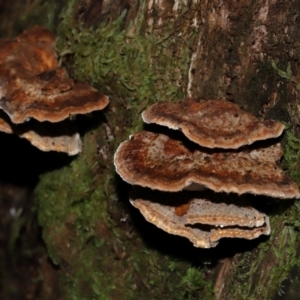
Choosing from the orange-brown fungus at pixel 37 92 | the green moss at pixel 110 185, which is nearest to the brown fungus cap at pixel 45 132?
the green moss at pixel 110 185

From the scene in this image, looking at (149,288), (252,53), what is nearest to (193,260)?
(149,288)

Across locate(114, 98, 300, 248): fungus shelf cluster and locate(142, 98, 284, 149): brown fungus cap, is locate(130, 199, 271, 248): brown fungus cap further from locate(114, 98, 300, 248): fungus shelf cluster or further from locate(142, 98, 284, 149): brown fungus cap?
locate(142, 98, 284, 149): brown fungus cap

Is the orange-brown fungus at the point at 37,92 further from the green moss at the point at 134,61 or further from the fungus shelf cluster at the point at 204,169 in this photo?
the fungus shelf cluster at the point at 204,169

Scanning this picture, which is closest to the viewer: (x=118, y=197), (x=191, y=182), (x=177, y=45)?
(x=191, y=182)

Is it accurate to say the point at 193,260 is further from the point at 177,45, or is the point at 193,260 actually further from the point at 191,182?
the point at 177,45


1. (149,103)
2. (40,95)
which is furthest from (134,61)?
(40,95)

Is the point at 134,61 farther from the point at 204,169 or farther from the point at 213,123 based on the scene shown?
the point at 204,169
